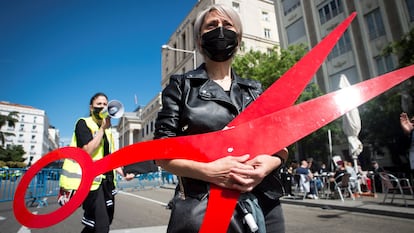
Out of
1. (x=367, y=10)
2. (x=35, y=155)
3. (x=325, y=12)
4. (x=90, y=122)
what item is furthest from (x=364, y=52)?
(x=35, y=155)

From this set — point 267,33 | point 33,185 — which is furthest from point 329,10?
point 33,185

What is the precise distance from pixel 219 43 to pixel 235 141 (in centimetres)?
61

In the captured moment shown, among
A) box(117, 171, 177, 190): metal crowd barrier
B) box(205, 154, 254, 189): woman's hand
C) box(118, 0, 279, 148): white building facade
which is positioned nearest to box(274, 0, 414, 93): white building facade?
box(118, 0, 279, 148): white building facade

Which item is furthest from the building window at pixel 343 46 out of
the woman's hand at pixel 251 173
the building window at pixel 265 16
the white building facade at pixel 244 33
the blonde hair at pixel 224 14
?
the woman's hand at pixel 251 173

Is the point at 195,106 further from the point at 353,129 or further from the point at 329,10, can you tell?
the point at 329,10

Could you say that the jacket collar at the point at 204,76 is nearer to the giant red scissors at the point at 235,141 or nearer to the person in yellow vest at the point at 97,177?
the giant red scissors at the point at 235,141

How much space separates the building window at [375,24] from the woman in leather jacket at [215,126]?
2059 centimetres

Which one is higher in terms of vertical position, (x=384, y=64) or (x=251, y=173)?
(x=384, y=64)

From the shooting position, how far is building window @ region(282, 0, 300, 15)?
24255mm

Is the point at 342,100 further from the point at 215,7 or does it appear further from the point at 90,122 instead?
the point at 90,122

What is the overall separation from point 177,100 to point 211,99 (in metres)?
0.16

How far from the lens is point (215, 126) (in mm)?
1131

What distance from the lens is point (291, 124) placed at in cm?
108

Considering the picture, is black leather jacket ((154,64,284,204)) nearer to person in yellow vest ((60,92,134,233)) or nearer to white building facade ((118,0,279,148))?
person in yellow vest ((60,92,134,233))
